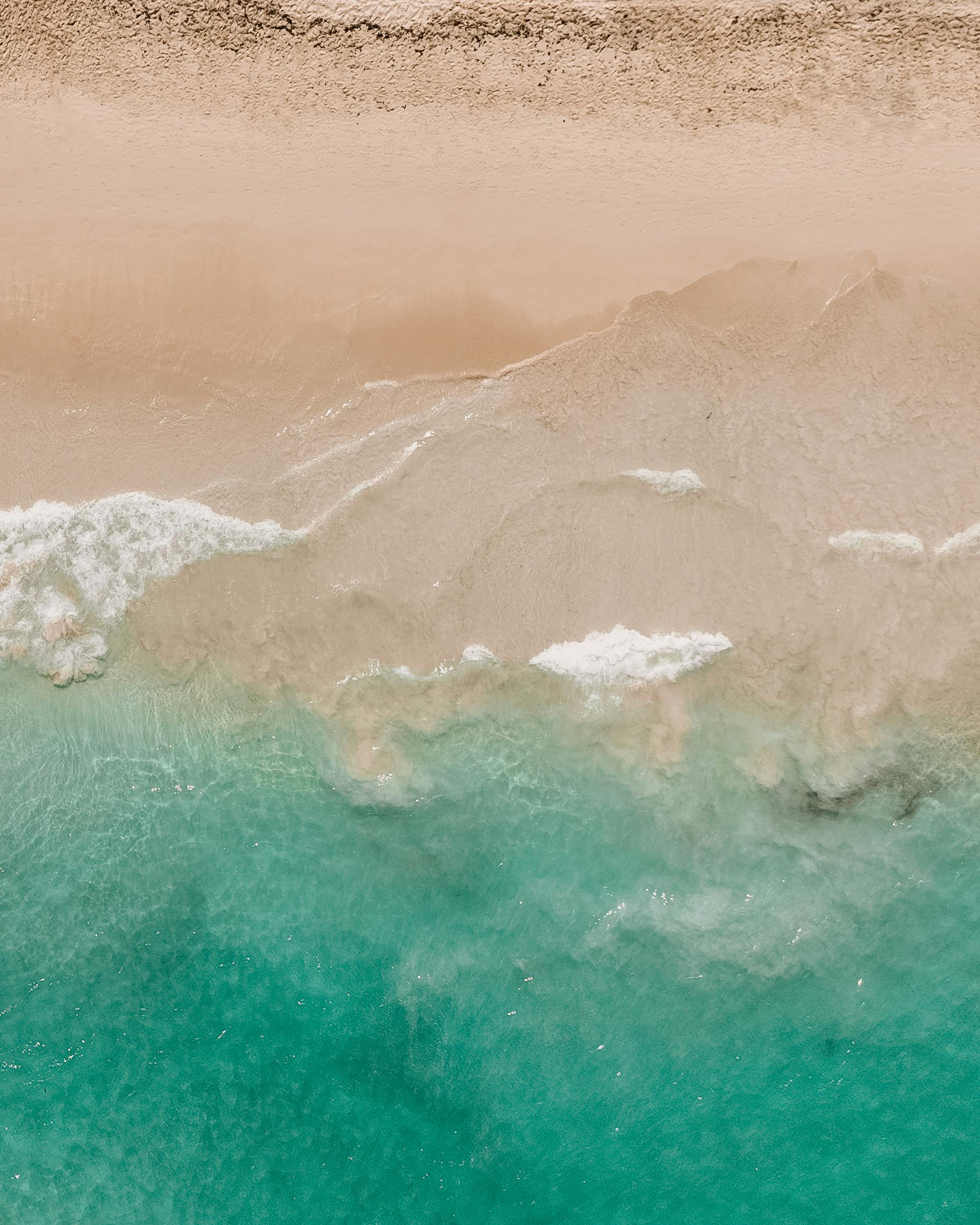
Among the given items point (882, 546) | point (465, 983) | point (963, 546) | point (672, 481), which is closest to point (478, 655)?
point (672, 481)

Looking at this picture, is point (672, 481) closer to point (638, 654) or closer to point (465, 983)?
point (638, 654)

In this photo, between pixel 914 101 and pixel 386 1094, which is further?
pixel 386 1094

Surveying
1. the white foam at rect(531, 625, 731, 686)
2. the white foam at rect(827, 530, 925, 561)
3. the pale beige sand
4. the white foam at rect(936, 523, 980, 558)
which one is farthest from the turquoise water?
the white foam at rect(936, 523, 980, 558)

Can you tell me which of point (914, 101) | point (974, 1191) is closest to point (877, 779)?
point (974, 1191)

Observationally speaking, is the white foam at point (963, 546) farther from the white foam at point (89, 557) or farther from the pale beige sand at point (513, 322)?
the white foam at point (89, 557)

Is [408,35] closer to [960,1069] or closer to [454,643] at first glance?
[454,643]
